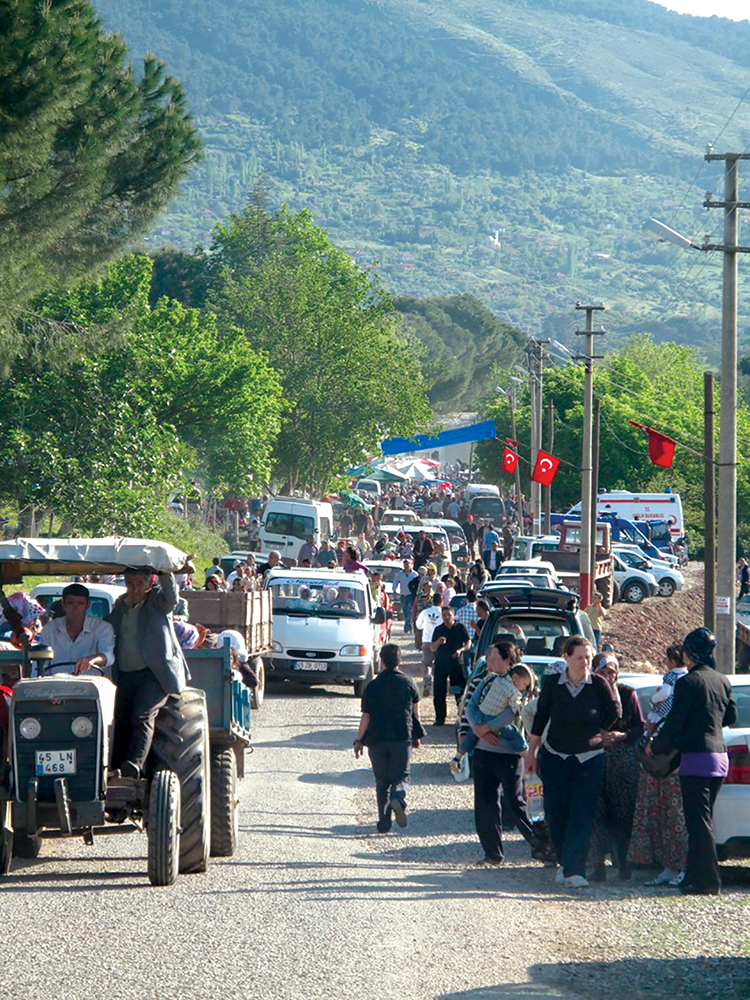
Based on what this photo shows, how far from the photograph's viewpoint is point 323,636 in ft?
79.3

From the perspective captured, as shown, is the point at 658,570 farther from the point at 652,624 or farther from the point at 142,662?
the point at 142,662

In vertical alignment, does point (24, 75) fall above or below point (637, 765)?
above

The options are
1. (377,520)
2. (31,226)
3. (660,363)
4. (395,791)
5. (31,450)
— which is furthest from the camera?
(660,363)

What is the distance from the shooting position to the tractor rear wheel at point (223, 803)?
11.4 m

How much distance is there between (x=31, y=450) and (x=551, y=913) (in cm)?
2690

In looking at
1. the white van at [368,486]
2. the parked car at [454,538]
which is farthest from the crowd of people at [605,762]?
the white van at [368,486]

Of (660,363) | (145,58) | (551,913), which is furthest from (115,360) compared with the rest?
(660,363)

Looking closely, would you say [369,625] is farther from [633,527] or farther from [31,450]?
[633,527]

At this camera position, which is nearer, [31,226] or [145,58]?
[31,226]

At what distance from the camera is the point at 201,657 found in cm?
1165

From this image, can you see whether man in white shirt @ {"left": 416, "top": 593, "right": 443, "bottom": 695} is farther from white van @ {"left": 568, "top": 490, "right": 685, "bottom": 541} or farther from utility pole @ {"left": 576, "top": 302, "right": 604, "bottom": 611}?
white van @ {"left": 568, "top": 490, "right": 685, "bottom": 541}

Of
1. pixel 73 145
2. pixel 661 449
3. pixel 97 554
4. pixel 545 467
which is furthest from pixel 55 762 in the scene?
pixel 545 467

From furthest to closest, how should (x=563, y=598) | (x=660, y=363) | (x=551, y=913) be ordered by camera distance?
(x=660, y=363) → (x=563, y=598) → (x=551, y=913)

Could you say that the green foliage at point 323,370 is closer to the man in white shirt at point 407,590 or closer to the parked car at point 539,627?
the man in white shirt at point 407,590
